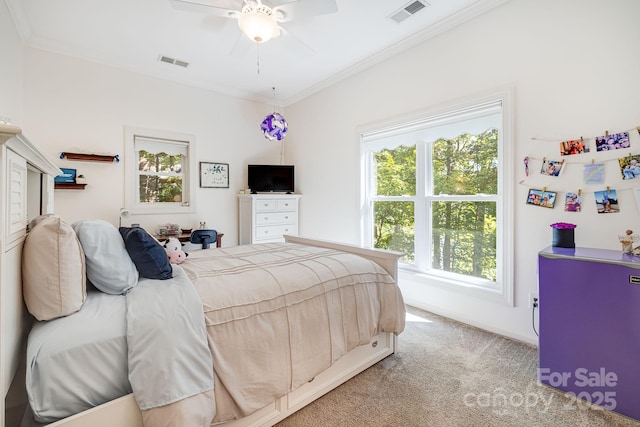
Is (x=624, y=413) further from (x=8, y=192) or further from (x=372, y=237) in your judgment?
(x=8, y=192)

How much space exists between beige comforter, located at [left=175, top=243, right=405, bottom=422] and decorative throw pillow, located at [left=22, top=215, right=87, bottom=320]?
0.49 m

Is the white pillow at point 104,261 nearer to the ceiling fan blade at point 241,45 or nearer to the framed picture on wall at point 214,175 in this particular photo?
the ceiling fan blade at point 241,45

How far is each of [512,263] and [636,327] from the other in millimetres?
942

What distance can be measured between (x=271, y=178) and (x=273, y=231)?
855 mm

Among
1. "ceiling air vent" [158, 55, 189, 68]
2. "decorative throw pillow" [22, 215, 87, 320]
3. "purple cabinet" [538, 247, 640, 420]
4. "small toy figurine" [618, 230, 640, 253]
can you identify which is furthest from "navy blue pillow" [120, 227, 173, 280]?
"ceiling air vent" [158, 55, 189, 68]

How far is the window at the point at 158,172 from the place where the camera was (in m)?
3.70

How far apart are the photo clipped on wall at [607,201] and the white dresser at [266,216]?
11.4ft

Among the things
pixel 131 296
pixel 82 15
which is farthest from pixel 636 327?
pixel 82 15

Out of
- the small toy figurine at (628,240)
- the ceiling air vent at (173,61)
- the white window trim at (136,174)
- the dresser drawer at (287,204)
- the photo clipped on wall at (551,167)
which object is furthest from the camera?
the dresser drawer at (287,204)

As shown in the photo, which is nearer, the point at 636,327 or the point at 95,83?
the point at 636,327

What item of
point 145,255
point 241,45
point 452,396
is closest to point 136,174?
point 241,45

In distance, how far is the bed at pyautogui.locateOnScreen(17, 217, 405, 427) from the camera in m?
1.00

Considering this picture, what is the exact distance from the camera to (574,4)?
81.7 inches

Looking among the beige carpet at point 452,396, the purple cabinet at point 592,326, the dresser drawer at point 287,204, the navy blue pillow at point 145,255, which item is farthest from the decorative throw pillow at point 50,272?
the dresser drawer at point 287,204
